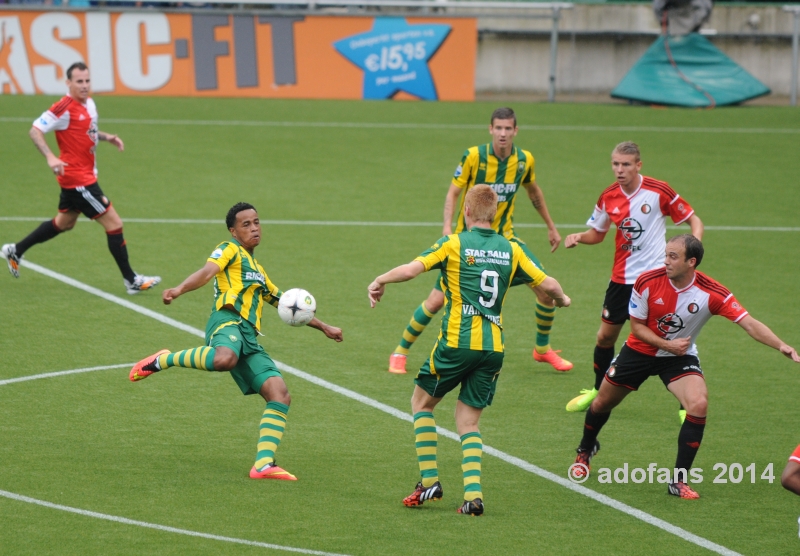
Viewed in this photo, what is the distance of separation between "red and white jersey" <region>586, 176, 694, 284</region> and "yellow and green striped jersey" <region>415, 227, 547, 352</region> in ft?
7.04

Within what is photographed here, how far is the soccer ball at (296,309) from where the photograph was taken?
→ 7.62 metres

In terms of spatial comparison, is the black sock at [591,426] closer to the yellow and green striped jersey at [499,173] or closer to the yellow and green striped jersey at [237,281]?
the yellow and green striped jersey at [237,281]

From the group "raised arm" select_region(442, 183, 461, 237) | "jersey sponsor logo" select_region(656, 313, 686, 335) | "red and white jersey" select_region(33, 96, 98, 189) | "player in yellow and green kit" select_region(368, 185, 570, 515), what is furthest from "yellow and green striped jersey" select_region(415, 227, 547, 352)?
"red and white jersey" select_region(33, 96, 98, 189)

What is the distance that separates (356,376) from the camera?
9.95 meters

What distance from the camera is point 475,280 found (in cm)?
686

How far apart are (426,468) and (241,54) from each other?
701 inches

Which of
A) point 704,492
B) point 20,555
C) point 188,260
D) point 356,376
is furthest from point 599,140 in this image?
point 20,555

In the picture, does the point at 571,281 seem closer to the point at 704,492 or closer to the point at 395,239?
the point at 395,239

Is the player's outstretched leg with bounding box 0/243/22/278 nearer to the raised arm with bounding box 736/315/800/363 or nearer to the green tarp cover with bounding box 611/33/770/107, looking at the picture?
the raised arm with bounding box 736/315/800/363

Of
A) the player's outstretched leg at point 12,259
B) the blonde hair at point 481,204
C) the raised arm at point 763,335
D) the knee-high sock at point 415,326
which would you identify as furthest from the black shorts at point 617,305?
the player's outstretched leg at point 12,259

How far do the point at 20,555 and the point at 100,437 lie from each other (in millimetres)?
2109

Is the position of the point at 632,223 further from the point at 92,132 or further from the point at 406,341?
the point at 92,132

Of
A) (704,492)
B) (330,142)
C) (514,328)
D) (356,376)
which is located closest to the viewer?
(704,492)

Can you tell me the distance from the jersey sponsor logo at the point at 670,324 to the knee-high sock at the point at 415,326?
291 cm
